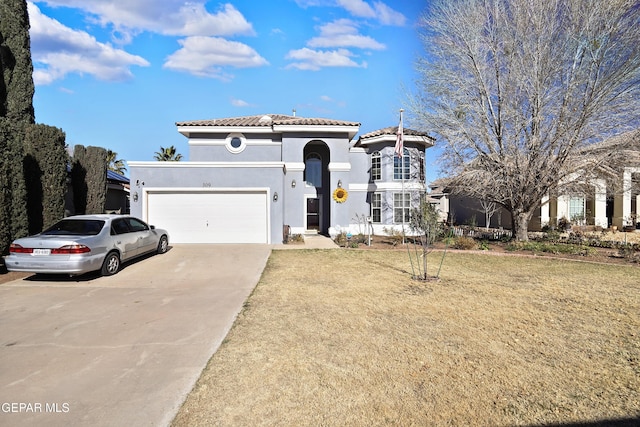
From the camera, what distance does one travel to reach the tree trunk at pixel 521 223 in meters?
14.8

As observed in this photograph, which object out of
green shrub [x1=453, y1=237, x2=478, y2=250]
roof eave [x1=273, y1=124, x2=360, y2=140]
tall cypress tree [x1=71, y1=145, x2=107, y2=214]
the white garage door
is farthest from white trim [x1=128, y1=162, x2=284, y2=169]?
green shrub [x1=453, y1=237, x2=478, y2=250]

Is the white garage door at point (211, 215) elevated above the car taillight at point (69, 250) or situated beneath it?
elevated above

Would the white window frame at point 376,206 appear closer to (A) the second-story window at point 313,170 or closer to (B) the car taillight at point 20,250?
(A) the second-story window at point 313,170

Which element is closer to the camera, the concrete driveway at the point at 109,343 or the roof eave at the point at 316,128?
the concrete driveway at the point at 109,343

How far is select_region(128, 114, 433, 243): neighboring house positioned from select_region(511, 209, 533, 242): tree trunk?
5161 mm

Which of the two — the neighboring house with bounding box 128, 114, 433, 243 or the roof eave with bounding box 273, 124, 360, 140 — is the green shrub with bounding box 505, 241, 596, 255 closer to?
the neighboring house with bounding box 128, 114, 433, 243

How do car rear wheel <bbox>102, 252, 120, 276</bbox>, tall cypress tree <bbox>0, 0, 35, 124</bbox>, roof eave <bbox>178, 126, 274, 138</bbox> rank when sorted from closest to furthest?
car rear wheel <bbox>102, 252, 120, 276</bbox> → tall cypress tree <bbox>0, 0, 35, 124</bbox> → roof eave <bbox>178, 126, 274, 138</bbox>

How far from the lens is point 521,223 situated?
14914mm

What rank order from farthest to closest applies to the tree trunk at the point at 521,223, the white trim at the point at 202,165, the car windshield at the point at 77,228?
the tree trunk at the point at 521,223, the white trim at the point at 202,165, the car windshield at the point at 77,228

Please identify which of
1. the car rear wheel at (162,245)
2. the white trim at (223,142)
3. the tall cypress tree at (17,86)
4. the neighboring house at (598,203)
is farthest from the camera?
the white trim at (223,142)
